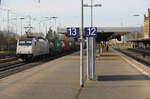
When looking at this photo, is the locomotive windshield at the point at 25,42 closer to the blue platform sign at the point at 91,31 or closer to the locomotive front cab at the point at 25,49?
the locomotive front cab at the point at 25,49

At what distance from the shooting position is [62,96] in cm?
870

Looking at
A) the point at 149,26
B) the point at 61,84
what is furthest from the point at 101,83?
the point at 149,26

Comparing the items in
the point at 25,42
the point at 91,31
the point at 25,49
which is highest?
the point at 91,31

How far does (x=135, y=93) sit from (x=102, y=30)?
63.9 ft

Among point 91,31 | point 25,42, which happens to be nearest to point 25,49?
point 25,42

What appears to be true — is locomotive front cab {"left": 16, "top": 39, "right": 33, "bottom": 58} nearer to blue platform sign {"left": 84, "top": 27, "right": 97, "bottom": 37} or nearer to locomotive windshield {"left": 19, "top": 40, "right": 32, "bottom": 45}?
locomotive windshield {"left": 19, "top": 40, "right": 32, "bottom": 45}

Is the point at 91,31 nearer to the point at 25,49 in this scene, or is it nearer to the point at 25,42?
the point at 25,49

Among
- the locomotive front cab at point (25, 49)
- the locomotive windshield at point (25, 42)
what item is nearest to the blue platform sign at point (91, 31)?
the locomotive front cab at point (25, 49)

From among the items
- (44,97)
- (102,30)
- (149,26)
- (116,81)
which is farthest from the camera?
(149,26)

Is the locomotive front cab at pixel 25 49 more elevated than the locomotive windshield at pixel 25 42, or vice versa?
the locomotive windshield at pixel 25 42

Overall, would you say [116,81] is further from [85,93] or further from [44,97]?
[44,97]

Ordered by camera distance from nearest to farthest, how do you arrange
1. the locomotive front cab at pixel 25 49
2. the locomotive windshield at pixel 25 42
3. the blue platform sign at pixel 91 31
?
the blue platform sign at pixel 91 31 < the locomotive front cab at pixel 25 49 < the locomotive windshield at pixel 25 42

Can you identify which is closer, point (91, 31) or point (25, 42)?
point (91, 31)

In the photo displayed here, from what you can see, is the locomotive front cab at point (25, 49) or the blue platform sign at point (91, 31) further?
the locomotive front cab at point (25, 49)
